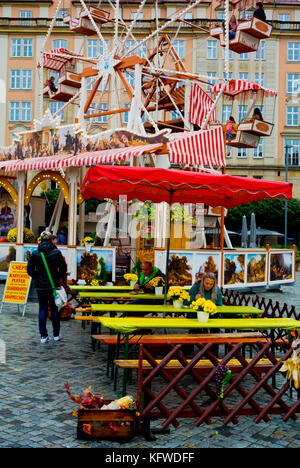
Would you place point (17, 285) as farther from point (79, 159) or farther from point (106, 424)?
point (106, 424)

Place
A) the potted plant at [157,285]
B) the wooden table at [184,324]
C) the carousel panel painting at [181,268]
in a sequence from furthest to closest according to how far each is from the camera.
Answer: the carousel panel painting at [181,268] → the potted plant at [157,285] → the wooden table at [184,324]

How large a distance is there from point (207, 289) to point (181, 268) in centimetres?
750

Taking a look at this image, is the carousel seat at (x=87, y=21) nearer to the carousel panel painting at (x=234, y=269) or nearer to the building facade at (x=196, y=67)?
the carousel panel painting at (x=234, y=269)

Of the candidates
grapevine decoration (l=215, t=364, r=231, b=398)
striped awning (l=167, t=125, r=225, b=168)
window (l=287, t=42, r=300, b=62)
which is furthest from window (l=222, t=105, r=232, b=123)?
grapevine decoration (l=215, t=364, r=231, b=398)

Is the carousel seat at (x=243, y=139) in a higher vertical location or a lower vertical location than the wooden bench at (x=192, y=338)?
higher

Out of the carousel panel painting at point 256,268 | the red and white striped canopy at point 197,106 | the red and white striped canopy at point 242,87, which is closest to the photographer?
the carousel panel painting at point 256,268

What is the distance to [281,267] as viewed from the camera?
19750 millimetres

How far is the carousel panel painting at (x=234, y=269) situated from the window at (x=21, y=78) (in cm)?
4260

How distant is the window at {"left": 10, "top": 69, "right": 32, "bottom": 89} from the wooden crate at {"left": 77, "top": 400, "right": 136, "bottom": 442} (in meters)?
53.1

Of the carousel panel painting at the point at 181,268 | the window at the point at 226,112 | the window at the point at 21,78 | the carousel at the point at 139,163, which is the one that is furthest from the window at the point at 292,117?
the carousel panel painting at the point at 181,268

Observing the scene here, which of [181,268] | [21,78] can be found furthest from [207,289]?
[21,78]

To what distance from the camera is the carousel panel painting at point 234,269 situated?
17094 mm

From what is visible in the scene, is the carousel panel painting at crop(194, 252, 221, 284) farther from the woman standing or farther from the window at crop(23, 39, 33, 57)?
the window at crop(23, 39, 33, 57)

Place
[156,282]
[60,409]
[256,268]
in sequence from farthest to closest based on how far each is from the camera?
[256,268] < [156,282] < [60,409]
